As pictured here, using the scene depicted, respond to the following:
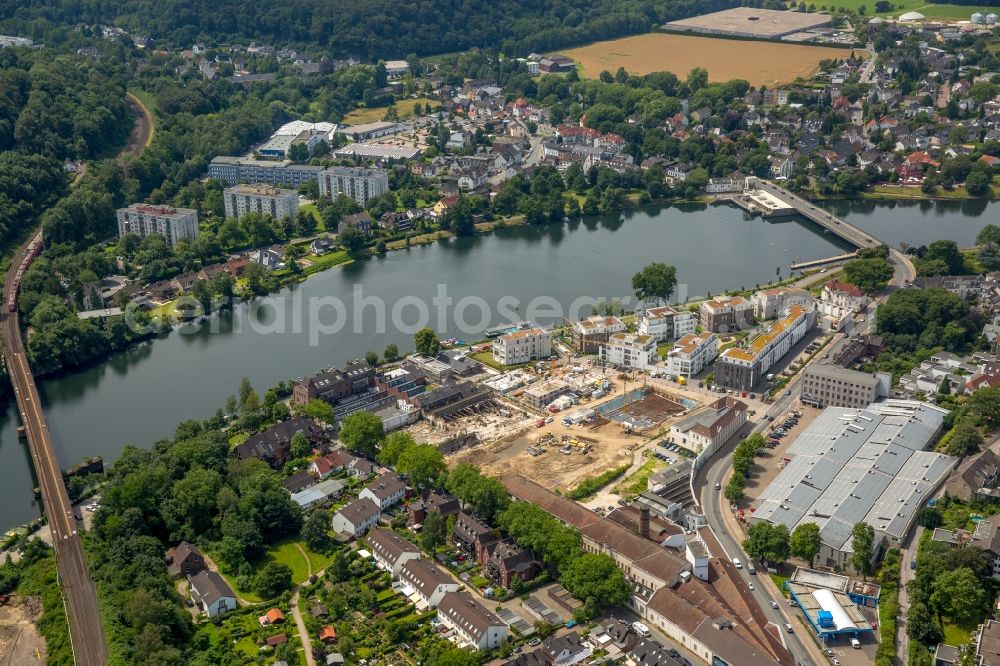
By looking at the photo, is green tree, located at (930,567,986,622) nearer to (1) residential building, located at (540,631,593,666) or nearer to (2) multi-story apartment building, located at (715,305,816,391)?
(1) residential building, located at (540,631,593,666)

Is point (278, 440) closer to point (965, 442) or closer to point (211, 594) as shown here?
point (211, 594)

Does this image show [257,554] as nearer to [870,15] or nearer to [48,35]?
[48,35]

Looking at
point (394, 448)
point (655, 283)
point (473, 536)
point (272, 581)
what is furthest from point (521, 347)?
point (272, 581)

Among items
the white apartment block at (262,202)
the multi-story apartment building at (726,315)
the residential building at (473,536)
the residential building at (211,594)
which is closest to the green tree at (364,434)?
the residential building at (473,536)

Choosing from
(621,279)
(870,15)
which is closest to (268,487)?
(621,279)

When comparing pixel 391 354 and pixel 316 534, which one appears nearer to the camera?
pixel 316 534

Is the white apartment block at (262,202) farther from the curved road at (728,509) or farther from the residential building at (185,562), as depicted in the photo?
the residential building at (185,562)

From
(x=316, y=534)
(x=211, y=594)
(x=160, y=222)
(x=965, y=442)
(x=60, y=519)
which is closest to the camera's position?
(x=211, y=594)
